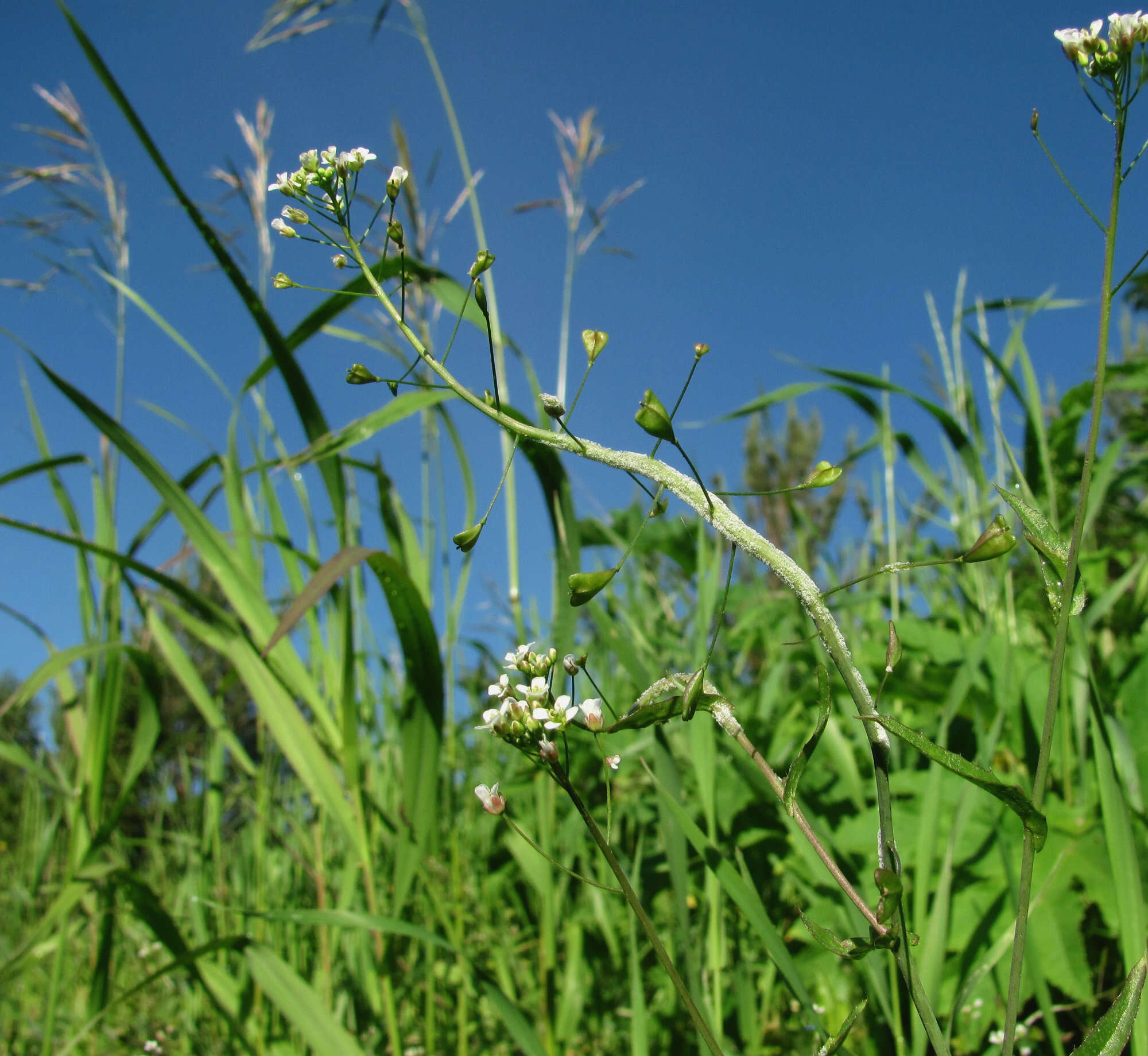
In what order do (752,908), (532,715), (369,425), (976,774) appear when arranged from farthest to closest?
(369,425), (752,908), (532,715), (976,774)

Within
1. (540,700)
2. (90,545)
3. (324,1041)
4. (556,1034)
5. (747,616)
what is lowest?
(556,1034)

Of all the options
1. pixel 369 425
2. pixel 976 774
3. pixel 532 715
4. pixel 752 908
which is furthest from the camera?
pixel 369 425

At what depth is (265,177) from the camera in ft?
10.0

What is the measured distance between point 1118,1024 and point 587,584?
1.35 feet

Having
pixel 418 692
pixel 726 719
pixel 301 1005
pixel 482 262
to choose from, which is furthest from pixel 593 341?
pixel 301 1005

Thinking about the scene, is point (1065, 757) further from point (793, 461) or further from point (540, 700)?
point (793, 461)

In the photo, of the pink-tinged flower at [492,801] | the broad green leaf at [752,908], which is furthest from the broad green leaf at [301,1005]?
the pink-tinged flower at [492,801]

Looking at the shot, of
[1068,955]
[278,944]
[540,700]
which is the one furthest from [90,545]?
[1068,955]

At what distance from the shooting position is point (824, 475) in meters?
0.53

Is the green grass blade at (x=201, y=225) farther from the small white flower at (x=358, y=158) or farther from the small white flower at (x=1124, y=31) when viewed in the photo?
the small white flower at (x=1124, y=31)

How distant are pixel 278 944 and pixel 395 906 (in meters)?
0.79

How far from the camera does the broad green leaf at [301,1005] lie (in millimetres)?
1152

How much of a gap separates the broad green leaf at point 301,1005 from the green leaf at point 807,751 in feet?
3.22

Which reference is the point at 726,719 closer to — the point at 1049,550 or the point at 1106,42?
the point at 1049,550
